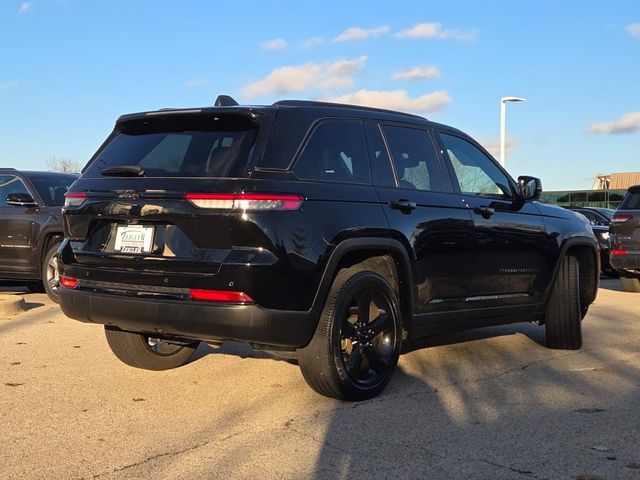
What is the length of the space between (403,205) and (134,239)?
1.84m

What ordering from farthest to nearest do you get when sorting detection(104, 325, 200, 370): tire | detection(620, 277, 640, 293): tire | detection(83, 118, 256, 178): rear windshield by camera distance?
detection(620, 277, 640, 293): tire, detection(104, 325, 200, 370): tire, detection(83, 118, 256, 178): rear windshield

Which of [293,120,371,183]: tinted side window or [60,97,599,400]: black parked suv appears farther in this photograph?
[293,120,371,183]: tinted side window

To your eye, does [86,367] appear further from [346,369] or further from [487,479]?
[487,479]

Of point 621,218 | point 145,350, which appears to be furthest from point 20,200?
point 621,218

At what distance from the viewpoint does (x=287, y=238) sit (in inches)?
163

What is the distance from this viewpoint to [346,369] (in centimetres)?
461

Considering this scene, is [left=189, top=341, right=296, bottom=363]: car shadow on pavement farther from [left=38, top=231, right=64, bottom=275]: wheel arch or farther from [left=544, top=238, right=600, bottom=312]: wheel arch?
[left=38, top=231, right=64, bottom=275]: wheel arch

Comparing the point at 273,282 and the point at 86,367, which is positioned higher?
the point at 273,282

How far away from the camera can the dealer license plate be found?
4398mm

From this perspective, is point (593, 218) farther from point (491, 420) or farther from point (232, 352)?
point (491, 420)

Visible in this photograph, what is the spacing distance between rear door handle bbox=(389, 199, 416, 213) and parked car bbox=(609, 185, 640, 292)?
7.69m

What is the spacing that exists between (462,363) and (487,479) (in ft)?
8.64

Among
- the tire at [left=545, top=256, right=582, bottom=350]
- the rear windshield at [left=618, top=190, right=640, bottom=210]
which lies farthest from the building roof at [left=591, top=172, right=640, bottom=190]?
the tire at [left=545, top=256, right=582, bottom=350]

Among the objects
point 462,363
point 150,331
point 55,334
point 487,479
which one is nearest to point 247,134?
point 150,331
